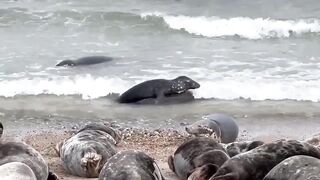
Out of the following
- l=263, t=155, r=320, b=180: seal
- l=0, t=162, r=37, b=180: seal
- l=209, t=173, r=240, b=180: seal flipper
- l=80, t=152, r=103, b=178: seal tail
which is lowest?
l=80, t=152, r=103, b=178: seal tail

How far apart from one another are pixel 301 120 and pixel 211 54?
4.64 metres

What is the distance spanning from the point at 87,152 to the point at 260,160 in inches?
61.6

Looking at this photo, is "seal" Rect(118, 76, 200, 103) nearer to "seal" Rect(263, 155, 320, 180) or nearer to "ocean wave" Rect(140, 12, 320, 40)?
"seal" Rect(263, 155, 320, 180)

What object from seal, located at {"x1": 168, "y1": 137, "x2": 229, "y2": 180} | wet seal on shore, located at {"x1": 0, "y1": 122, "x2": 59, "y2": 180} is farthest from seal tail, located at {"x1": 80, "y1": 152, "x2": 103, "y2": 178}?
seal, located at {"x1": 168, "y1": 137, "x2": 229, "y2": 180}

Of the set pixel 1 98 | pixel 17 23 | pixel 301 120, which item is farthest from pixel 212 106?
pixel 17 23

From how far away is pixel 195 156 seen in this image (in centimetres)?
542

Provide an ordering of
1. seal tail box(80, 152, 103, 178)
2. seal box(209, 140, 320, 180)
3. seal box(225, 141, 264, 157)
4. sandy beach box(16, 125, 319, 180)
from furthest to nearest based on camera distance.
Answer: sandy beach box(16, 125, 319, 180) → seal box(225, 141, 264, 157) → seal tail box(80, 152, 103, 178) → seal box(209, 140, 320, 180)

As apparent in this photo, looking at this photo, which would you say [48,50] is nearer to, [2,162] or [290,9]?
[290,9]

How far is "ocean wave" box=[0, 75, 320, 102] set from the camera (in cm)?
953

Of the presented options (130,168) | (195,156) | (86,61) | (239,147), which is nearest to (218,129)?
(239,147)

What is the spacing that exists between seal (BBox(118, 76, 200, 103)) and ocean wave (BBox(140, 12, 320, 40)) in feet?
18.6

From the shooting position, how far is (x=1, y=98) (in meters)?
9.70

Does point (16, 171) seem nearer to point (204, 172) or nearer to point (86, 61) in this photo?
point (204, 172)

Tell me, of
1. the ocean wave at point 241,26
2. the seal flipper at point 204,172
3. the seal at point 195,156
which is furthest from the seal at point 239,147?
the ocean wave at point 241,26
